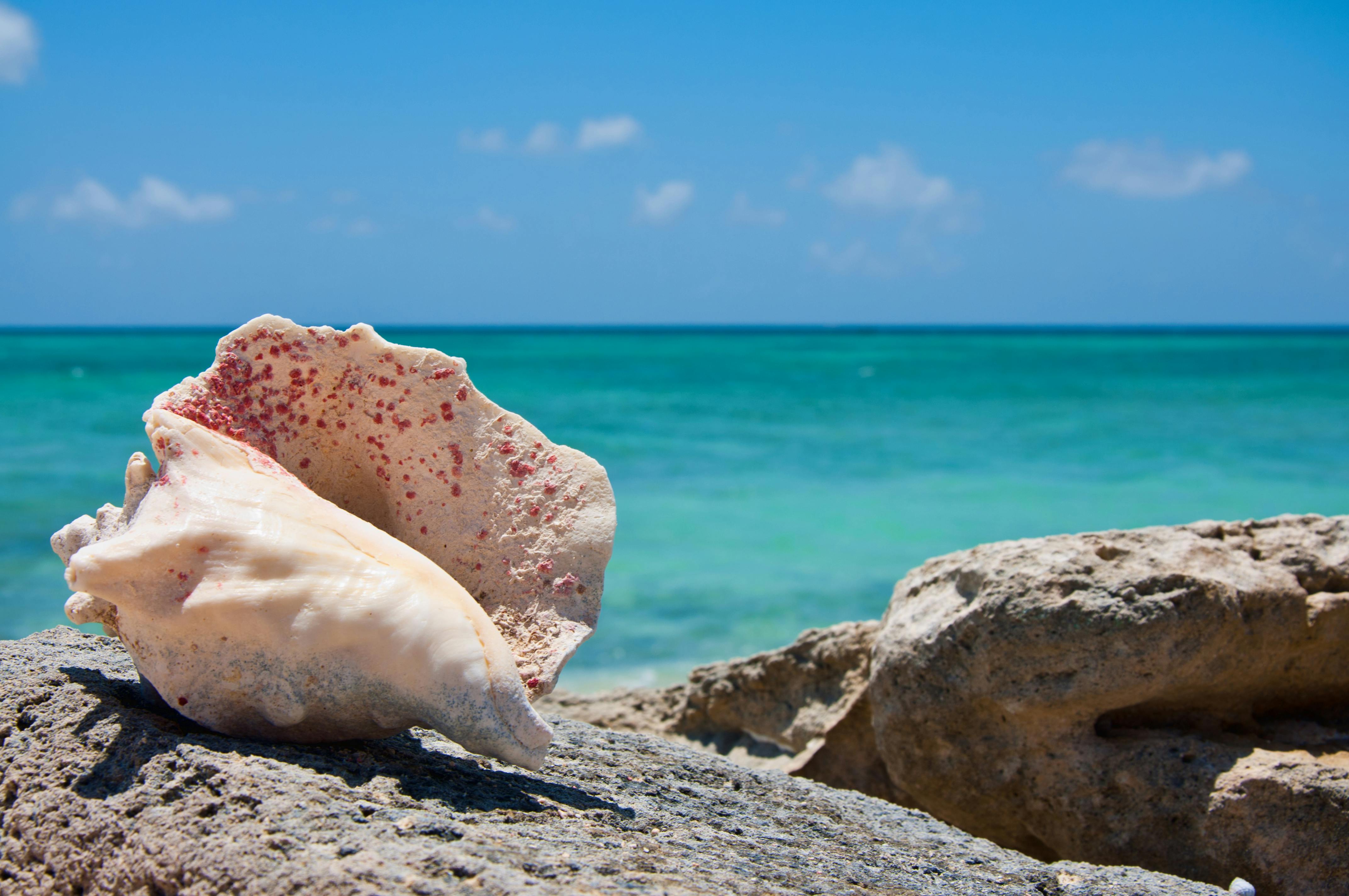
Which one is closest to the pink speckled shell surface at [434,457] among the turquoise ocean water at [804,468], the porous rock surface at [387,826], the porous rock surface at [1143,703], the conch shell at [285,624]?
the conch shell at [285,624]

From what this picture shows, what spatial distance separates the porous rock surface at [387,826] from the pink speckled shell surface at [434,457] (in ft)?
1.20

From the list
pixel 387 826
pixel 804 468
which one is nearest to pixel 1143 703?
pixel 387 826

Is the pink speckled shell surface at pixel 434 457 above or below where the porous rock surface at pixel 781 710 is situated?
above

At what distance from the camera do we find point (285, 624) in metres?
1.75

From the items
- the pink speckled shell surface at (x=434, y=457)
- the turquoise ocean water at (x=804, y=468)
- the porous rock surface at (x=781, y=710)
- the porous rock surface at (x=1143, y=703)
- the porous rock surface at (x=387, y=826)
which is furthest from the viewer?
the turquoise ocean water at (x=804, y=468)

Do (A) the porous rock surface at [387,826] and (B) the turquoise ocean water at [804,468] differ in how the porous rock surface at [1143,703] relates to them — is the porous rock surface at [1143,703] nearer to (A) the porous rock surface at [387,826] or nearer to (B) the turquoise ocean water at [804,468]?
(A) the porous rock surface at [387,826]

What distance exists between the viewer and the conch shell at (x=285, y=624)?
1.75 meters

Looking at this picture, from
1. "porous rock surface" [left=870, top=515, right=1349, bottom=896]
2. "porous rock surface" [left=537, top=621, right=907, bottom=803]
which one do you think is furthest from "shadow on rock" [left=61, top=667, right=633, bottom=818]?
"porous rock surface" [left=537, top=621, right=907, bottom=803]

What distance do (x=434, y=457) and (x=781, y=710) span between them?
1839mm

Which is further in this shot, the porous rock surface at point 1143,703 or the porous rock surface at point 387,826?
the porous rock surface at point 1143,703

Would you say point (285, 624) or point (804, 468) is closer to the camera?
point (285, 624)

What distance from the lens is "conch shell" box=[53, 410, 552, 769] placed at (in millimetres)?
1755

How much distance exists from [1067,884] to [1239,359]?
42.0 meters

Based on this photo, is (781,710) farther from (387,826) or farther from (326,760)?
(387,826)
